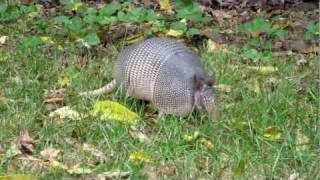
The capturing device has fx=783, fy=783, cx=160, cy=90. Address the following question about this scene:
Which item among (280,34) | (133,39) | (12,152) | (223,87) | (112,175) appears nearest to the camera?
(112,175)

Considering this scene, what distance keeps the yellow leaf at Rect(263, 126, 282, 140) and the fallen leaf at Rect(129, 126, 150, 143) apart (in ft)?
2.12

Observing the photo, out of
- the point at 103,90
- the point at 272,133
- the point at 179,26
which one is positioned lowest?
the point at 179,26

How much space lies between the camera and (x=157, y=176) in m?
3.73

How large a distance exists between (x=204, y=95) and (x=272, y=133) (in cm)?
47

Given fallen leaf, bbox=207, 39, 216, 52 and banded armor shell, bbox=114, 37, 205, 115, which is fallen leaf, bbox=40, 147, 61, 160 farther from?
fallen leaf, bbox=207, 39, 216, 52

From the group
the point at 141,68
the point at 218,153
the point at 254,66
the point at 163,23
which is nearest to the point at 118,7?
the point at 163,23

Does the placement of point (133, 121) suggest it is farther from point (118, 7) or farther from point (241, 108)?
point (118, 7)

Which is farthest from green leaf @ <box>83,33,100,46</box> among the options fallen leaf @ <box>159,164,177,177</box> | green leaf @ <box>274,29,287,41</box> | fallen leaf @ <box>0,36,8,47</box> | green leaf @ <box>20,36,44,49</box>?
fallen leaf @ <box>159,164,177,177</box>

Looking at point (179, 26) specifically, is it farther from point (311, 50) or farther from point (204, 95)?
point (204, 95)

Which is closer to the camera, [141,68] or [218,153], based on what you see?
[218,153]

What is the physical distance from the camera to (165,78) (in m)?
4.73

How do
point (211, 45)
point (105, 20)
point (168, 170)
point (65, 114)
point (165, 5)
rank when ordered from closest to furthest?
point (168, 170), point (65, 114), point (211, 45), point (105, 20), point (165, 5)

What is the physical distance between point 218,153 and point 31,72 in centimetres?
194

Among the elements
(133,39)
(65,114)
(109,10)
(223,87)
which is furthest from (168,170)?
(109,10)
